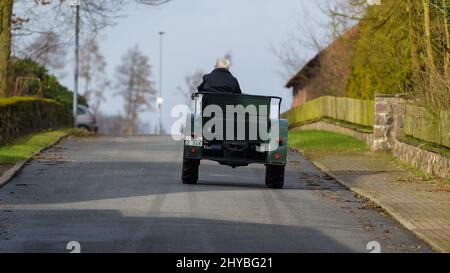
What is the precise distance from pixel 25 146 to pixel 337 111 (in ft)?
53.3

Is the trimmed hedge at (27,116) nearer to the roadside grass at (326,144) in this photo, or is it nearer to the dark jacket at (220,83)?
the roadside grass at (326,144)

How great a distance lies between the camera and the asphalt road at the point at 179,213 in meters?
11.3

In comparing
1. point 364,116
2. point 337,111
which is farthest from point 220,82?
point 337,111

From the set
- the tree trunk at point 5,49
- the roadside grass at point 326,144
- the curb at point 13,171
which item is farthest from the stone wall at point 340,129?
the tree trunk at point 5,49

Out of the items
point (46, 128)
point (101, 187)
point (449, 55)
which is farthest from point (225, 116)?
point (46, 128)

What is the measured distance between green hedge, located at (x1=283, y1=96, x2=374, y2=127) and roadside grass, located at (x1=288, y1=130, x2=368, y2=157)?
2.77ft

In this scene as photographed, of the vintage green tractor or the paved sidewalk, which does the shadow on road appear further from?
the vintage green tractor

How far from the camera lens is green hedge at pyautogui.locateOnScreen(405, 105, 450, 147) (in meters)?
20.9

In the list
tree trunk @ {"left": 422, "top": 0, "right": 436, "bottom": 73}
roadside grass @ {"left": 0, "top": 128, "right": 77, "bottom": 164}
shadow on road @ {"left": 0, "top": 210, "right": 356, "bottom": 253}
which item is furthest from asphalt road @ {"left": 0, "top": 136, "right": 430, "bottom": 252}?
tree trunk @ {"left": 422, "top": 0, "right": 436, "bottom": 73}

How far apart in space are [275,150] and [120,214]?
16.0ft

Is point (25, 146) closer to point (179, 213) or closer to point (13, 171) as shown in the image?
point (13, 171)

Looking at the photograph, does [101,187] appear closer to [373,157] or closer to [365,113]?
[373,157]

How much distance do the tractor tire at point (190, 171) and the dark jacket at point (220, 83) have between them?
1.35m

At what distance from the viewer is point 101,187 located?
17344 millimetres
